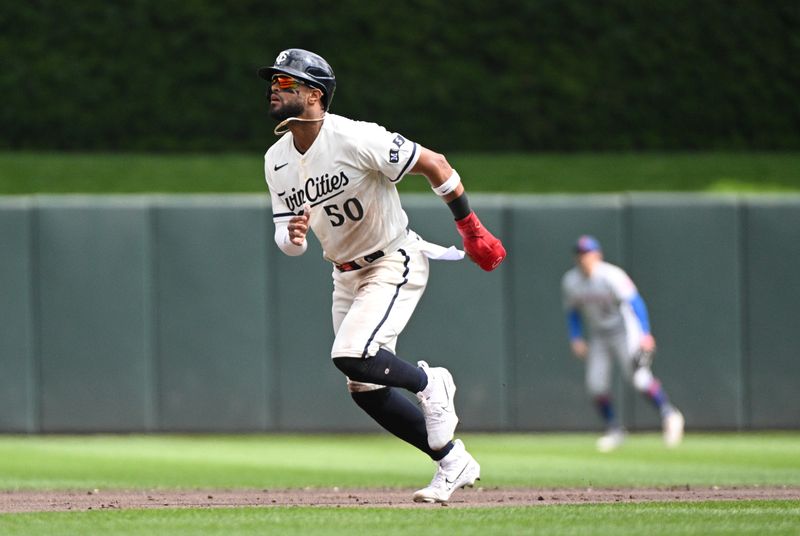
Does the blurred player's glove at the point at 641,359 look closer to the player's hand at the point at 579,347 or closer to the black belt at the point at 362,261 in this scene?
the player's hand at the point at 579,347

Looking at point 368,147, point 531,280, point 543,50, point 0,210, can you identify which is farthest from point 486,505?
point 543,50

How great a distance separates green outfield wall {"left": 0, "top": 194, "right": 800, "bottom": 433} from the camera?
1226 centimetres

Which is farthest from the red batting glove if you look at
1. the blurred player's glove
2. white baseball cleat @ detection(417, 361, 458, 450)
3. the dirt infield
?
the blurred player's glove

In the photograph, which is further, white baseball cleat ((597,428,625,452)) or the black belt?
white baseball cleat ((597,428,625,452))

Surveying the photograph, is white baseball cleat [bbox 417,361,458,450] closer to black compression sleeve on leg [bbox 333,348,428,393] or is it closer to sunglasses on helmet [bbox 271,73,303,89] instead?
black compression sleeve on leg [bbox 333,348,428,393]

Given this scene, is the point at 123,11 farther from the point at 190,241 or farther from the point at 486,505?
the point at 486,505

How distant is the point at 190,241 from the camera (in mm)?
12367

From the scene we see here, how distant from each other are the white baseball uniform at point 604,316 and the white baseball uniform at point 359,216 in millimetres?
5468

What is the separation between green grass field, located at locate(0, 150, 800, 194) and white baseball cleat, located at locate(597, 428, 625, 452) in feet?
11.4

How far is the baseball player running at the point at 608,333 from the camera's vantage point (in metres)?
11.7

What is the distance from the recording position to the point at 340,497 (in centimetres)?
701

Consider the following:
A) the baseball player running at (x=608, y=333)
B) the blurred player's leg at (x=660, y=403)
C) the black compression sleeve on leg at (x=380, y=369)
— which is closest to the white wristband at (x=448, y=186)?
the black compression sleeve on leg at (x=380, y=369)

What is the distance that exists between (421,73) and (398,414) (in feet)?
35.9

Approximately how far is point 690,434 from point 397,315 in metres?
6.94
